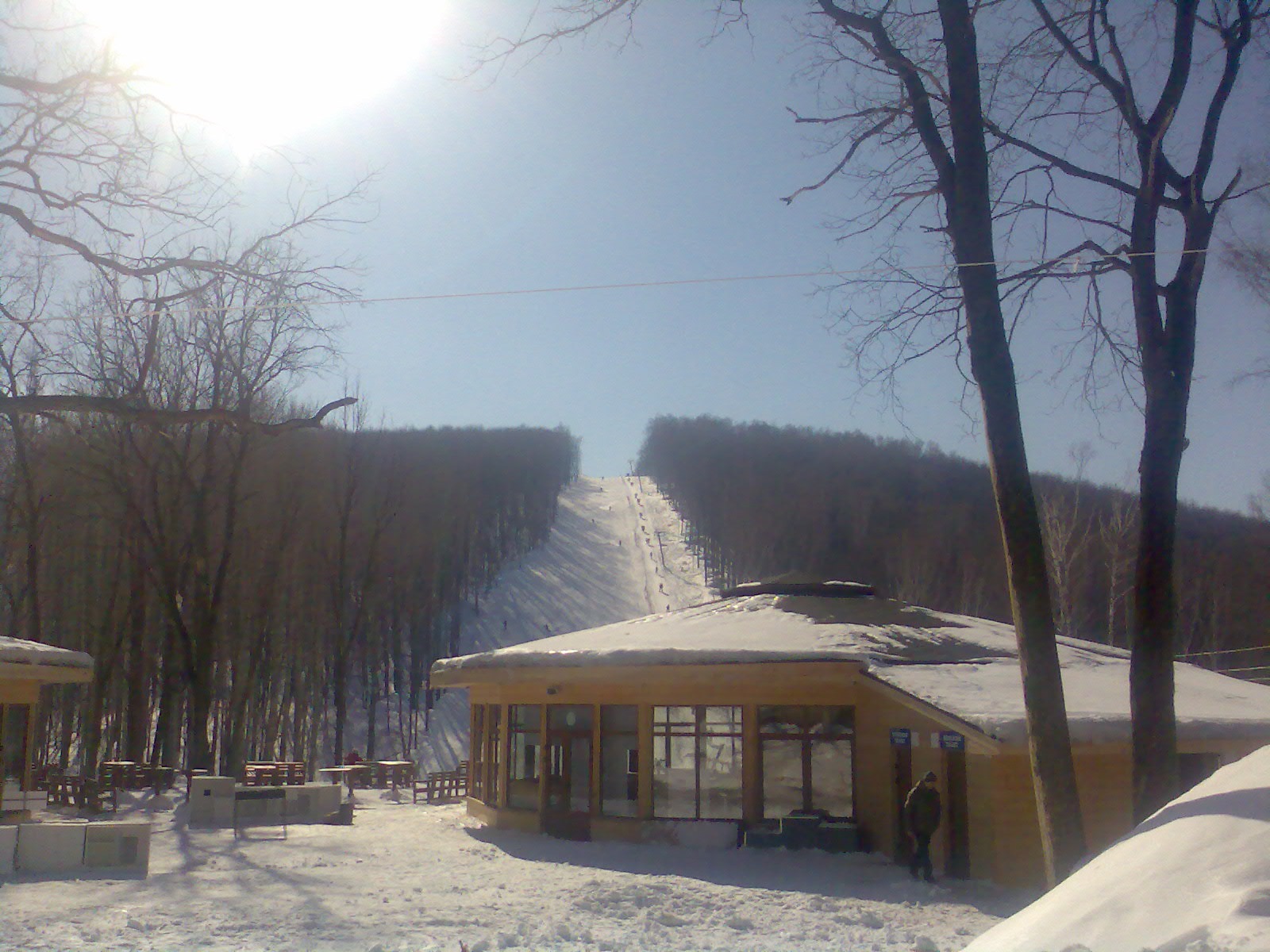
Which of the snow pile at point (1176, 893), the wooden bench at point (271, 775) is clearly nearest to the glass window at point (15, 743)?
the wooden bench at point (271, 775)

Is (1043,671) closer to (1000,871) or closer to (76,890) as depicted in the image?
(1000,871)

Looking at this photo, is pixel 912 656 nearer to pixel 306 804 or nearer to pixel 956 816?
pixel 956 816

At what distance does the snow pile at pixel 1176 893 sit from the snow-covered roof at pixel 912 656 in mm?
7499

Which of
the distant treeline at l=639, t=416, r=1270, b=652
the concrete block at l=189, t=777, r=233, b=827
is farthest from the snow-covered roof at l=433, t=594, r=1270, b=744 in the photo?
the distant treeline at l=639, t=416, r=1270, b=652

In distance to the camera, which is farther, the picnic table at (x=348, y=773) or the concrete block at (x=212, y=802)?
the picnic table at (x=348, y=773)

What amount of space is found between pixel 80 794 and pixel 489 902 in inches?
541

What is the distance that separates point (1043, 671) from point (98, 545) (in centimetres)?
2975

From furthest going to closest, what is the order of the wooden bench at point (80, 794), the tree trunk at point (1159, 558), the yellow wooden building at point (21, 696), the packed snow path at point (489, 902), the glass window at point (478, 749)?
the glass window at point (478, 749) → the wooden bench at point (80, 794) → the yellow wooden building at point (21, 696) → the tree trunk at point (1159, 558) → the packed snow path at point (489, 902)

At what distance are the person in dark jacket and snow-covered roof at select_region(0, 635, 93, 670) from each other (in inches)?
572

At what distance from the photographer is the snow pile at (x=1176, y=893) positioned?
3.92 meters

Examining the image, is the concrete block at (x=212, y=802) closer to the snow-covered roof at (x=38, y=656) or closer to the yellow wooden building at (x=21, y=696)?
the yellow wooden building at (x=21, y=696)

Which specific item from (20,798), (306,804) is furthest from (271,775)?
(20,798)

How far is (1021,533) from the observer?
9.62 meters

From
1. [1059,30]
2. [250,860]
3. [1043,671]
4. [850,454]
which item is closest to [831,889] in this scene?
[1043,671]
